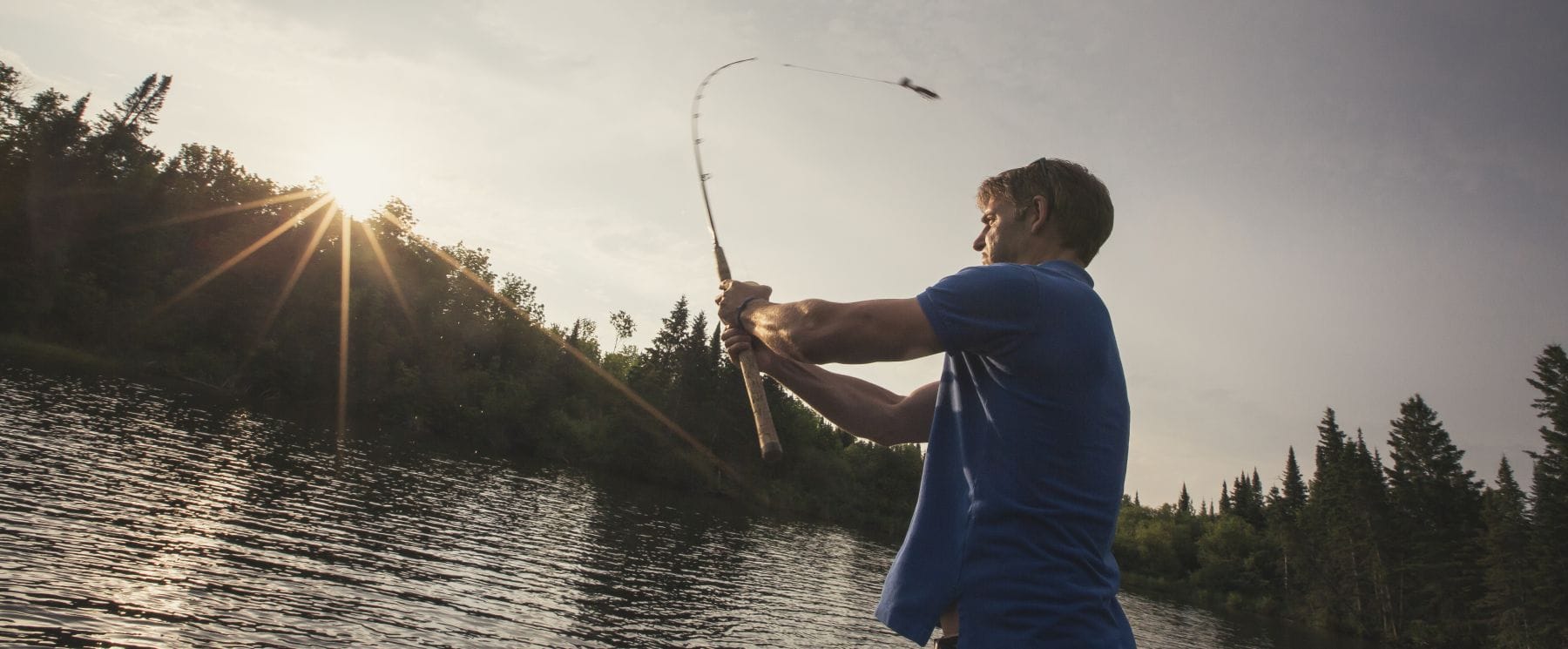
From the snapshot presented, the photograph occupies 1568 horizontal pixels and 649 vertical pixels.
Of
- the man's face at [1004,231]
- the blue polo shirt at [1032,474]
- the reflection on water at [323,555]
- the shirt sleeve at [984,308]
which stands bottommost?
the reflection on water at [323,555]

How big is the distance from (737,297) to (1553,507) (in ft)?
206

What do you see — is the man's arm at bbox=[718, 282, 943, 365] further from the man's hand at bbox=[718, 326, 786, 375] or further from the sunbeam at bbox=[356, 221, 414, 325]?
the sunbeam at bbox=[356, 221, 414, 325]

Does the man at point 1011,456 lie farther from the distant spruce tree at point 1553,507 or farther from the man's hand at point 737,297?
the distant spruce tree at point 1553,507

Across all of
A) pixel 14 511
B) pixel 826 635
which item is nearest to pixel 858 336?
pixel 14 511

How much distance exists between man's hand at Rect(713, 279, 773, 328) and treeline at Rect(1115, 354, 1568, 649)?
62007mm

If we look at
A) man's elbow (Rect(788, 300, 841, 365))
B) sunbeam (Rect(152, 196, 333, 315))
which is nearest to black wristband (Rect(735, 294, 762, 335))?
man's elbow (Rect(788, 300, 841, 365))

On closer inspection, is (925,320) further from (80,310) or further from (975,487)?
(80,310)

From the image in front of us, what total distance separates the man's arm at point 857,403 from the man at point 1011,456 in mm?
709

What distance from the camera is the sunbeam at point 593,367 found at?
72750 mm

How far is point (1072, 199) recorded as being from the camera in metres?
2.71

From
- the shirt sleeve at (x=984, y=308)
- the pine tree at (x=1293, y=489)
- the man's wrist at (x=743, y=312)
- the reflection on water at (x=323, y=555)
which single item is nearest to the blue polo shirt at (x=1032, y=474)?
the shirt sleeve at (x=984, y=308)

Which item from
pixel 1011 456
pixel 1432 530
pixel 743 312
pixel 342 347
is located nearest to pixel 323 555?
pixel 743 312

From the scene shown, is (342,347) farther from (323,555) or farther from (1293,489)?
(1293,489)

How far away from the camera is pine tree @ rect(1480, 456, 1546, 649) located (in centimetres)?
4816
